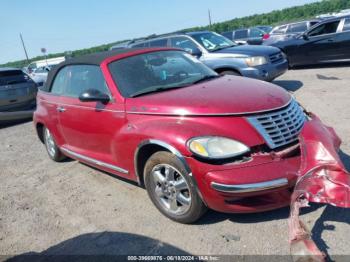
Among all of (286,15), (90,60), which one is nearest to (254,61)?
(90,60)

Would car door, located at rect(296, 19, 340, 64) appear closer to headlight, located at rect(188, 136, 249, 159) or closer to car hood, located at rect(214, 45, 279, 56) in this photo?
car hood, located at rect(214, 45, 279, 56)

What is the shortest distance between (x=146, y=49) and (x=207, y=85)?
1.19m

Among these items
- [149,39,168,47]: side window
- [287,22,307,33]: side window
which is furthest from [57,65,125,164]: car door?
[287,22,307,33]: side window

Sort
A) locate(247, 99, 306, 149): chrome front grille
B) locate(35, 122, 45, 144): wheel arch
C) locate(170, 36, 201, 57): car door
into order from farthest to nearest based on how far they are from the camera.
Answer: locate(170, 36, 201, 57): car door → locate(35, 122, 45, 144): wheel arch → locate(247, 99, 306, 149): chrome front grille

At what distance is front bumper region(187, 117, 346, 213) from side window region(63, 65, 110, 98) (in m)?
1.81

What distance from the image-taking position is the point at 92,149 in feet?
15.3

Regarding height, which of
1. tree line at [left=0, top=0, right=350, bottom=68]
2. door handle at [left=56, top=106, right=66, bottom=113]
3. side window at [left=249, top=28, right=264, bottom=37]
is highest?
door handle at [left=56, top=106, right=66, bottom=113]

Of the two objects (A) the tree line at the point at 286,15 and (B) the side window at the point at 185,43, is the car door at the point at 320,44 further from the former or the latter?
(A) the tree line at the point at 286,15

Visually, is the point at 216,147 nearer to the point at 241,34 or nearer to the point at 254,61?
the point at 254,61

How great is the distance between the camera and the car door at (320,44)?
37.5ft

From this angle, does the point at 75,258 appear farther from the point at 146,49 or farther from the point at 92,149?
the point at 146,49

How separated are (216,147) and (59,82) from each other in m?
3.30

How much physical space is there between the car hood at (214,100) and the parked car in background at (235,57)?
14.4 ft

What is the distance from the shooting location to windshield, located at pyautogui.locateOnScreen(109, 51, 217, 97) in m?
4.14
